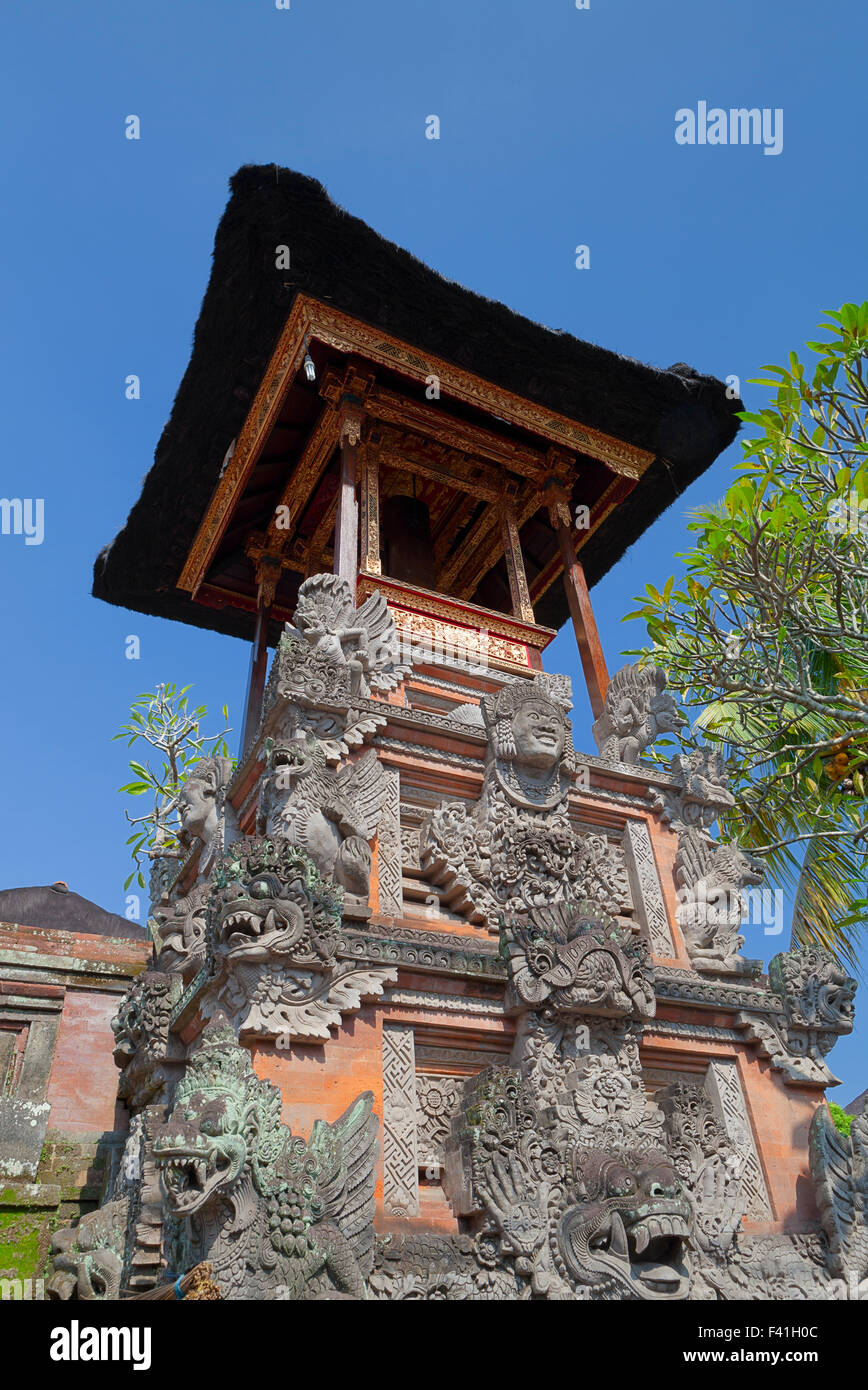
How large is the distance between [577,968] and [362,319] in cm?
913

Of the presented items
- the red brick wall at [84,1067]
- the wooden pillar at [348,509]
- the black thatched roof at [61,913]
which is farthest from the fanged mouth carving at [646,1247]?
the black thatched roof at [61,913]

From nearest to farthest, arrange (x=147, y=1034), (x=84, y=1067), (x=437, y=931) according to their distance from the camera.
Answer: (x=437, y=931), (x=147, y=1034), (x=84, y=1067)

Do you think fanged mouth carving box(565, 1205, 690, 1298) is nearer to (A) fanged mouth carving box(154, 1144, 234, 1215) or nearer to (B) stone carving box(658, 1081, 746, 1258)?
(B) stone carving box(658, 1081, 746, 1258)

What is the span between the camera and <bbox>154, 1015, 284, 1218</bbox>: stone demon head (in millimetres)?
5555

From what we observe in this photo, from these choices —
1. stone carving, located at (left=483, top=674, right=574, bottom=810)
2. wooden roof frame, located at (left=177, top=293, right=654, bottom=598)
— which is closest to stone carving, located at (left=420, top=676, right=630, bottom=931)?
stone carving, located at (left=483, top=674, right=574, bottom=810)

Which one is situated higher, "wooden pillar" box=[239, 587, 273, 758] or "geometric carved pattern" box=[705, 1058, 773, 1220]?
"wooden pillar" box=[239, 587, 273, 758]

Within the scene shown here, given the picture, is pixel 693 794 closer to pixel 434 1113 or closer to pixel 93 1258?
pixel 434 1113

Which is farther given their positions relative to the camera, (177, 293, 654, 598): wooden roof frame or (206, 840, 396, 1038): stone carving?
(177, 293, 654, 598): wooden roof frame

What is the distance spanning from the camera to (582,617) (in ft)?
43.7

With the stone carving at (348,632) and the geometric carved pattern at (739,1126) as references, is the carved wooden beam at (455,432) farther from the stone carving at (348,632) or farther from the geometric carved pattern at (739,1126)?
the geometric carved pattern at (739,1126)

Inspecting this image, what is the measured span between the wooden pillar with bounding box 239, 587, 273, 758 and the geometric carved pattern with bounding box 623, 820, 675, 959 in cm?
534

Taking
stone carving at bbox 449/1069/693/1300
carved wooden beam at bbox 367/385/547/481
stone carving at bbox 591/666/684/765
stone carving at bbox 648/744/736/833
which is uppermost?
carved wooden beam at bbox 367/385/547/481

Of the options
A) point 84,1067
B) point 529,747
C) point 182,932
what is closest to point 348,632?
point 529,747
